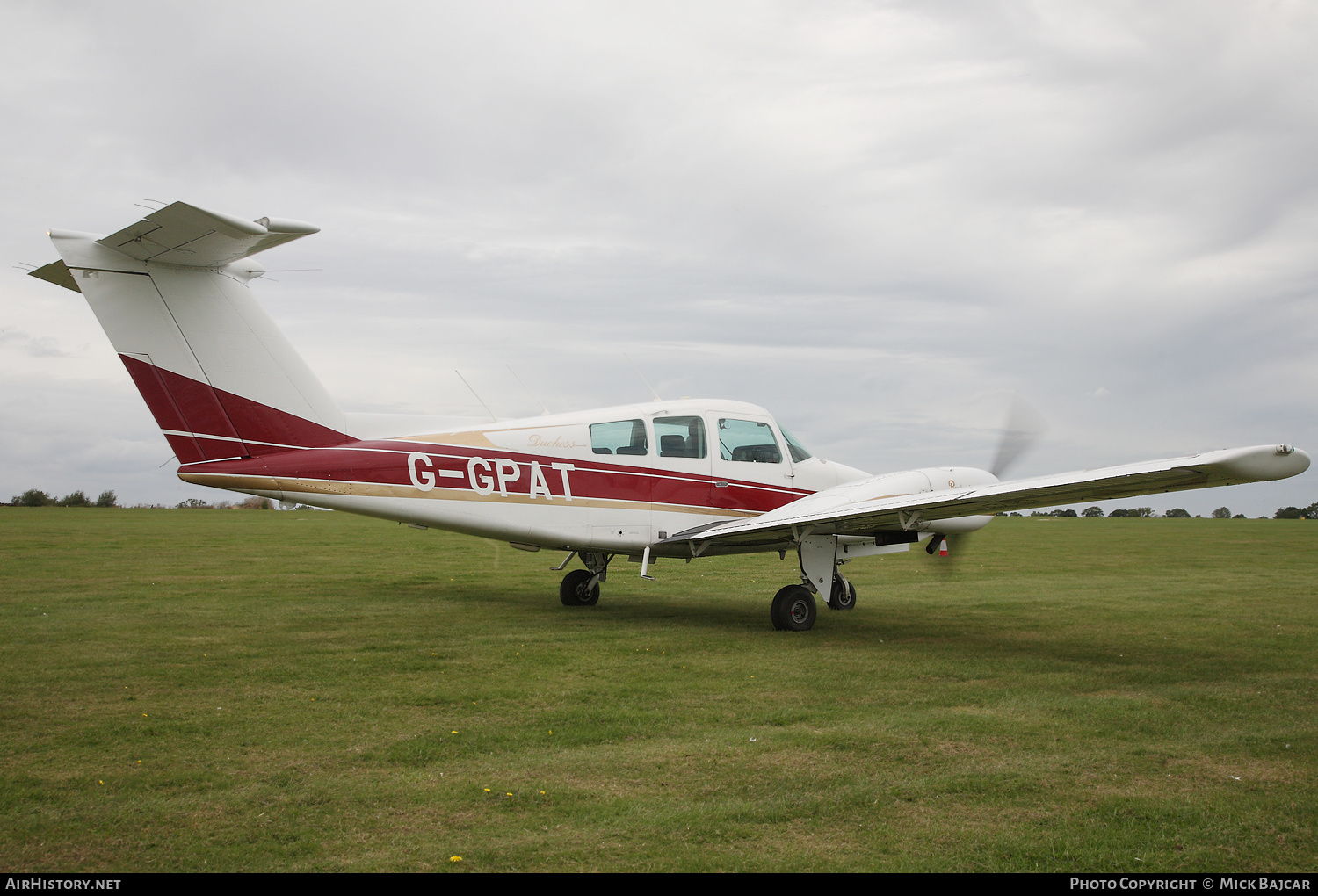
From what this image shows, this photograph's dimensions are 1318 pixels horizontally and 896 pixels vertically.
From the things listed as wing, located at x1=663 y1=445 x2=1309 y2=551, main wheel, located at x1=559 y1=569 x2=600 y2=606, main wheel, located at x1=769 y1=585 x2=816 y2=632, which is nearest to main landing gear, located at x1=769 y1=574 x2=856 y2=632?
main wheel, located at x1=769 y1=585 x2=816 y2=632

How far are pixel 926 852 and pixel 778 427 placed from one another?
927cm

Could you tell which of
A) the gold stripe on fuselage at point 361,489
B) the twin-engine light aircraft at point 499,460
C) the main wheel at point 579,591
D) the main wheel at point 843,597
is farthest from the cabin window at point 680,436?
the main wheel at point 843,597

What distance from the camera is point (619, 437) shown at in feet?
39.3

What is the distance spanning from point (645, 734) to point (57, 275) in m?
8.97

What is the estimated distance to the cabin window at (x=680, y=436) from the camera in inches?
479

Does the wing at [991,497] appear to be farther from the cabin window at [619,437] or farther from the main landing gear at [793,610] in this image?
the cabin window at [619,437]

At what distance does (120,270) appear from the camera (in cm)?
965

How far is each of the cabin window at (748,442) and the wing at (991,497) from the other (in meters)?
0.79

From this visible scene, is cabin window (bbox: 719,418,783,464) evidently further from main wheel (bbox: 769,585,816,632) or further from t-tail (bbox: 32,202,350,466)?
t-tail (bbox: 32,202,350,466)

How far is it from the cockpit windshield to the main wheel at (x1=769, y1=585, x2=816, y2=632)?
2560mm

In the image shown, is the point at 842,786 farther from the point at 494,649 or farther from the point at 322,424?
the point at 322,424

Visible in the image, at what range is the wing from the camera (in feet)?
24.3

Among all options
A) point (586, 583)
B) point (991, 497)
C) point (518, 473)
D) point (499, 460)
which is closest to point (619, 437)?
point (518, 473)
